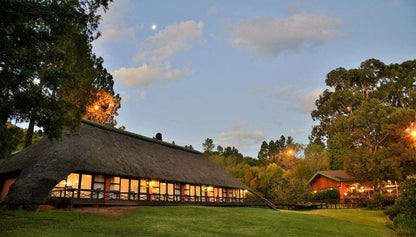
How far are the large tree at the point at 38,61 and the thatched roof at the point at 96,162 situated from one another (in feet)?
7.60

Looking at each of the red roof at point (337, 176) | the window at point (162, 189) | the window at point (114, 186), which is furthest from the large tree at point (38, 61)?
the red roof at point (337, 176)

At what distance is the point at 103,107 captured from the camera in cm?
4881

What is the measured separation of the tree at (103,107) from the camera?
153 feet

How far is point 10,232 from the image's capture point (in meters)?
12.6

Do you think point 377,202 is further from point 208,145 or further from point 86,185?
point 208,145

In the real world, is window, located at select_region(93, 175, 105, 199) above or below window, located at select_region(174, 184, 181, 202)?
above

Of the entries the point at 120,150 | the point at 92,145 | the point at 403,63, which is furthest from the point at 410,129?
the point at 92,145

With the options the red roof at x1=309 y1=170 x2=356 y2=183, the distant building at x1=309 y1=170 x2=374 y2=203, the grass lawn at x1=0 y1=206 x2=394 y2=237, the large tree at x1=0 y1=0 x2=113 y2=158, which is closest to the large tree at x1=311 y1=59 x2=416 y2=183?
the distant building at x1=309 y1=170 x2=374 y2=203

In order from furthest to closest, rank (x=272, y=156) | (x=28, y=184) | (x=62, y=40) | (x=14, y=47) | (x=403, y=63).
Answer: (x=272, y=156) < (x=403, y=63) < (x=28, y=184) < (x=62, y=40) < (x=14, y=47)

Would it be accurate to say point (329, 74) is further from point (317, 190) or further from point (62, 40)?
point (62, 40)

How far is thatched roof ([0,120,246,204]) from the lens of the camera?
20562mm

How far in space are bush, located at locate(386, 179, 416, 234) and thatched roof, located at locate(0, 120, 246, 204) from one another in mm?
18835

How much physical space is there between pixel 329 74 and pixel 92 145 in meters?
45.3

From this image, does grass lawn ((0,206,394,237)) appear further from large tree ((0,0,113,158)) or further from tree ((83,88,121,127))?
tree ((83,88,121,127))
